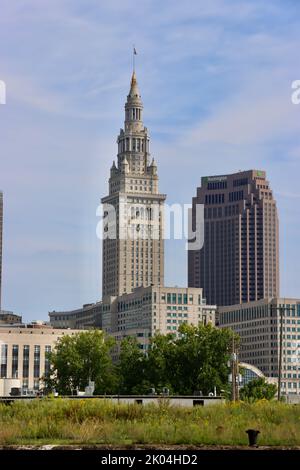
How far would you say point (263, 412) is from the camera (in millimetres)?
55469

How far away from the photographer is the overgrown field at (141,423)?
4484 cm

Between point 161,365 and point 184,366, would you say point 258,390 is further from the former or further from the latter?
point 161,365

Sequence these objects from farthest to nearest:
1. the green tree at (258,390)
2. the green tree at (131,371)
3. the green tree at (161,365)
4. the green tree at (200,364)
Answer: the green tree at (258,390)
the green tree at (131,371)
the green tree at (161,365)
the green tree at (200,364)

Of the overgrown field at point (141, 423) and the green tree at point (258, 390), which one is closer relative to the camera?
the overgrown field at point (141, 423)

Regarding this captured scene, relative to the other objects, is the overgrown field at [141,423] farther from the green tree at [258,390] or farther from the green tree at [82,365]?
the green tree at [82,365]

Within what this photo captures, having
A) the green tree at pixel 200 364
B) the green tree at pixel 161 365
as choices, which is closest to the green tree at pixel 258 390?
the green tree at pixel 200 364

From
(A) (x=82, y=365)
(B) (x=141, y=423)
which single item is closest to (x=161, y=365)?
(A) (x=82, y=365)

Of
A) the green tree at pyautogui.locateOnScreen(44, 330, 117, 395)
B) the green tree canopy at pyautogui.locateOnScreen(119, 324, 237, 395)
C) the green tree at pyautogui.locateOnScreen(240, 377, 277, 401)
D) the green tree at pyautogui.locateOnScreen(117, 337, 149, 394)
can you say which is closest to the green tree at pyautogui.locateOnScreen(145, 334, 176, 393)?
the green tree canopy at pyautogui.locateOnScreen(119, 324, 237, 395)

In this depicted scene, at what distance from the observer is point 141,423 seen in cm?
4941

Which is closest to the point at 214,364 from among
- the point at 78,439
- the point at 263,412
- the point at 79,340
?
the point at 79,340

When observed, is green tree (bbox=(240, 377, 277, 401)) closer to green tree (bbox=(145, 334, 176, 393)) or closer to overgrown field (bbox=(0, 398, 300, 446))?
green tree (bbox=(145, 334, 176, 393))

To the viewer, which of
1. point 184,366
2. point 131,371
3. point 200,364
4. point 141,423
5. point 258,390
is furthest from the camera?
point 258,390

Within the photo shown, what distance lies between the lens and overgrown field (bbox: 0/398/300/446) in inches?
1766

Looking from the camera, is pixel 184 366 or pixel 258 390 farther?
pixel 258 390
